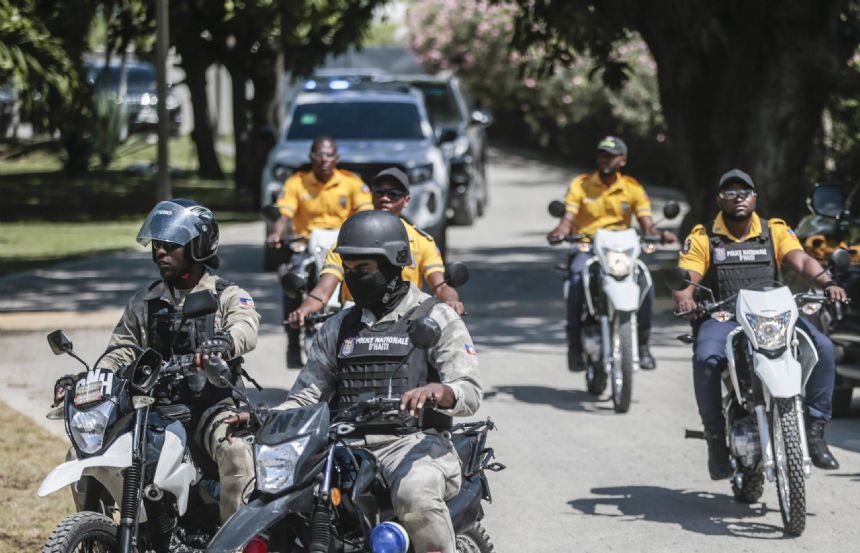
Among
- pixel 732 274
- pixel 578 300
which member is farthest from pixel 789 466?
pixel 578 300

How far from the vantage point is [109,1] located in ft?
86.4

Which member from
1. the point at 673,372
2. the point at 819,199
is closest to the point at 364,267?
the point at 819,199

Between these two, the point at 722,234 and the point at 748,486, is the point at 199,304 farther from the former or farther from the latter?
the point at 722,234

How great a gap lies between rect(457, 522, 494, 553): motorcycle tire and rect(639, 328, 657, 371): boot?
625 cm

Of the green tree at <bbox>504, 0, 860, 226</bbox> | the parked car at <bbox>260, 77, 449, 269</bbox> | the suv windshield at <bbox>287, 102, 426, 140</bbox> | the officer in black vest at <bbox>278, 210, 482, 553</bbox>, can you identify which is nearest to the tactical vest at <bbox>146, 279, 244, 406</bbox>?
the officer in black vest at <bbox>278, 210, 482, 553</bbox>

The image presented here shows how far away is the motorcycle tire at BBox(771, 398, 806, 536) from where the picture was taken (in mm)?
7480

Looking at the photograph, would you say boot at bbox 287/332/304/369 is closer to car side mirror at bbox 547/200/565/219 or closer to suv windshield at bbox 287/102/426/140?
car side mirror at bbox 547/200/565/219

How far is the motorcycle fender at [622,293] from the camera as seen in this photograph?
36.2ft

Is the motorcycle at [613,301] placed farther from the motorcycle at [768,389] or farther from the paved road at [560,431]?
the motorcycle at [768,389]

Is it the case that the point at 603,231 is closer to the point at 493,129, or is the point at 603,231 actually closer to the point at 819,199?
the point at 819,199

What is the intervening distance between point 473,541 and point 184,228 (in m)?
1.70

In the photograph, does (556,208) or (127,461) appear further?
(556,208)

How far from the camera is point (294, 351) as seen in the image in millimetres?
12133

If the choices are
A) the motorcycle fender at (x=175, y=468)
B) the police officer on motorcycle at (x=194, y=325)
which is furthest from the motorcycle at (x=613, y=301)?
the motorcycle fender at (x=175, y=468)
